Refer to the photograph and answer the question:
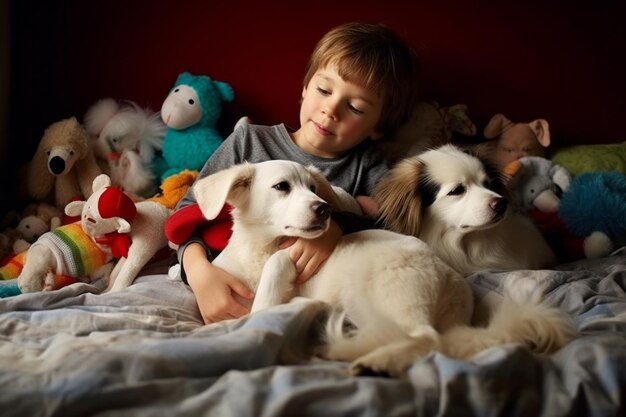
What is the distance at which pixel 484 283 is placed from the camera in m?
1.32

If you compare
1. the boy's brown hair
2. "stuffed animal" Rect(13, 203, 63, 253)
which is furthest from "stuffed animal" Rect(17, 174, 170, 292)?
the boy's brown hair

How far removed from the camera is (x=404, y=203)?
55.8 inches

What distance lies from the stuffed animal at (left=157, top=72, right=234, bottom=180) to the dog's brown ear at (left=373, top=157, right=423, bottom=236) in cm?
69

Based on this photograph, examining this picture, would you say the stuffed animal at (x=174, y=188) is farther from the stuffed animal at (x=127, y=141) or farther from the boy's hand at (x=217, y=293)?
the boy's hand at (x=217, y=293)

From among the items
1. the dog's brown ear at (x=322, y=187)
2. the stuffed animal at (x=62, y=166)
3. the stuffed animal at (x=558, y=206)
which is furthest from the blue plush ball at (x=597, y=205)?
the stuffed animal at (x=62, y=166)

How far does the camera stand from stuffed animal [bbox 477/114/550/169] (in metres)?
1.87

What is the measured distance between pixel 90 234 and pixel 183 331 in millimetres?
526

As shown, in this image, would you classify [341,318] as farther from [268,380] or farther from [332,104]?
[332,104]

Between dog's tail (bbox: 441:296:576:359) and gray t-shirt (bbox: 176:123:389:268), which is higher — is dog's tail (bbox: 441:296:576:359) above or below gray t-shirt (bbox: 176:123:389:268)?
below

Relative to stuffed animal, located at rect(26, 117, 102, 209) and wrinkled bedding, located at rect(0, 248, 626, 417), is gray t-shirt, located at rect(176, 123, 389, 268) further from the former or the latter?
wrinkled bedding, located at rect(0, 248, 626, 417)

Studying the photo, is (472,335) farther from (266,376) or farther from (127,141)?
(127,141)

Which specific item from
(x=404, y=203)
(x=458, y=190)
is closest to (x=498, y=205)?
Answer: (x=458, y=190)

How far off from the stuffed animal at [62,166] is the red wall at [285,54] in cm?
22

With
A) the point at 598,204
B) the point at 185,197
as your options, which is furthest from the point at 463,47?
the point at 185,197
